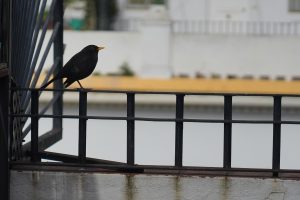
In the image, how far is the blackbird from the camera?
6262mm

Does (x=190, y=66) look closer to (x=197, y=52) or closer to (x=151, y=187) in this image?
(x=197, y=52)

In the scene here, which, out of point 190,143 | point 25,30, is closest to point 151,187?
point 25,30

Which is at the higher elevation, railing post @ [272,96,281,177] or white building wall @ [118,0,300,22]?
white building wall @ [118,0,300,22]

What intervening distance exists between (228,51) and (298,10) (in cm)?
432

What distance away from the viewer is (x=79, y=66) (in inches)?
247

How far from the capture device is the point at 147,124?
60.4 feet

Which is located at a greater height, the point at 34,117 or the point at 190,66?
the point at 34,117

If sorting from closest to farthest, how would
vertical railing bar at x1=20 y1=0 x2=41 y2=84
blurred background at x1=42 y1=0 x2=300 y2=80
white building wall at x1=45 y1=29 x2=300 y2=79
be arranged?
1. vertical railing bar at x1=20 y1=0 x2=41 y2=84
2. blurred background at x1=42 y1=0 x2=300 y2=80
3. white building wall at x1=45 y1=29 x2=300 y2=79

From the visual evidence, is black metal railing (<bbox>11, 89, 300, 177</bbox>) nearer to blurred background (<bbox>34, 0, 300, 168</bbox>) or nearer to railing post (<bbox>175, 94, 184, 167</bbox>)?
railing post (<bbox>175, 94, 184, 167</bbox>)

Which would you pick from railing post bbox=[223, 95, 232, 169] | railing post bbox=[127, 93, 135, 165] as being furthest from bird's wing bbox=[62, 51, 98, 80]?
railing post bbox=[223, 95, 232, 169]

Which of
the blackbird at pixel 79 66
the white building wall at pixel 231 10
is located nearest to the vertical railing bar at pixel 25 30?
the blackbird at pixel 79 66

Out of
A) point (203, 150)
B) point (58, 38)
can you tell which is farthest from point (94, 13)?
point (58, 38)

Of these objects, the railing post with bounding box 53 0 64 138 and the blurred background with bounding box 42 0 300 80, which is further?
the blurred background with bounding box 42 0 300 80

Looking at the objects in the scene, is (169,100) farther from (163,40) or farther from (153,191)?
(153,191)
